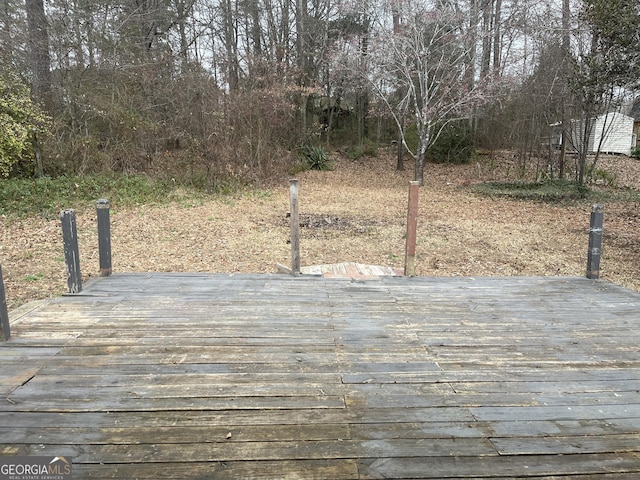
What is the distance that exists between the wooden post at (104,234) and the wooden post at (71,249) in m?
0.40

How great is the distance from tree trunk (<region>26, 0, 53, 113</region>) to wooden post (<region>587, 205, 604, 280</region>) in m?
11.4

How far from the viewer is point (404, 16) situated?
14484 mm

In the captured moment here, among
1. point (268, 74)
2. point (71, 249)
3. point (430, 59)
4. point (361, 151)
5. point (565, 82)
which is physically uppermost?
point (430, 59)

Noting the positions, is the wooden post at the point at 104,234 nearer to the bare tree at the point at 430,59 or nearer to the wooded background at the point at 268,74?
the wooded background at the point at 268,74

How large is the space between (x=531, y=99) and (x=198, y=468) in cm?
1616

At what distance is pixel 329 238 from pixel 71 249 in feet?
14.7

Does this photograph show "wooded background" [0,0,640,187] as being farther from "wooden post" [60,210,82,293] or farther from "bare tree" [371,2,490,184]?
"wooden post" [60,210,82,293]

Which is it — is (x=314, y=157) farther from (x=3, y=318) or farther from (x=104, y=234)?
(x=3, y=318)

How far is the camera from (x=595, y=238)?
4.18 metres

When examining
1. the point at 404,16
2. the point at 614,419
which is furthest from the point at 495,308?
the point at 404,16

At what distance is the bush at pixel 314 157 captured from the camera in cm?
1791

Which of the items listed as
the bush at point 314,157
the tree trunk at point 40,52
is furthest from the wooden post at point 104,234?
the bush at point 314,157

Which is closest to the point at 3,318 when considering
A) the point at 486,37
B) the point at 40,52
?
the point at 40,52

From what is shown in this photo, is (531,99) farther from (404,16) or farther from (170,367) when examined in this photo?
(170,367)
